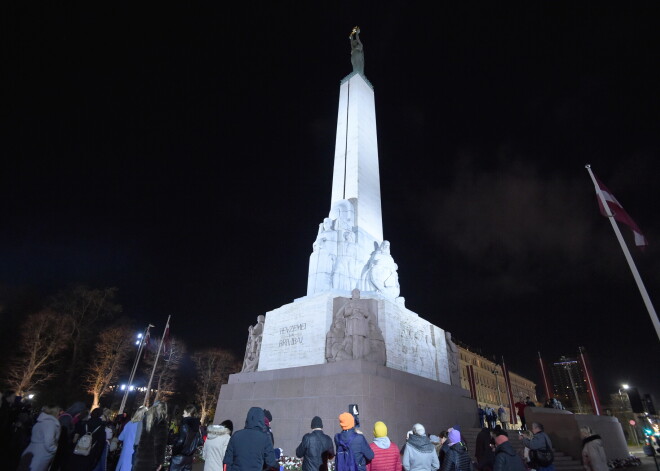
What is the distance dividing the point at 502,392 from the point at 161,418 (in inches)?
2706

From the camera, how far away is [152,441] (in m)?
5.44

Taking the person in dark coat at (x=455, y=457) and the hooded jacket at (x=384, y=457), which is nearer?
the hooded jacket at (x=384, y=457)

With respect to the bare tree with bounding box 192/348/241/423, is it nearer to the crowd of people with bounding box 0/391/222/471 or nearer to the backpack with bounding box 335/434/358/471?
the crowd of people with bounding box 0/391/222/471

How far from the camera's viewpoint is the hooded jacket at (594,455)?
5.71 metres

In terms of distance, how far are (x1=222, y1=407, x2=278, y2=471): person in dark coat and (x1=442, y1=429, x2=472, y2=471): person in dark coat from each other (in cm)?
293

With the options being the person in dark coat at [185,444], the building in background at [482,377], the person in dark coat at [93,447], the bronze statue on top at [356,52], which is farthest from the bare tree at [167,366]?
the building in background at [482,377]

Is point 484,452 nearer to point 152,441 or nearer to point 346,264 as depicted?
point 152,441

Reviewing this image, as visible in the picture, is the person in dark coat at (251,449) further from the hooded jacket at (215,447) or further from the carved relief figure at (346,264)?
the carved relief figure at (346,264)

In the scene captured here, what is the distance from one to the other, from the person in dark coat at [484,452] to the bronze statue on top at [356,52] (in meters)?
19.1

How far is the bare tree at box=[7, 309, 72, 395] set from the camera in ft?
79.8

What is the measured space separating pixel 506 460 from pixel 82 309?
33.5m

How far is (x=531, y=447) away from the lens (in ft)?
19.3

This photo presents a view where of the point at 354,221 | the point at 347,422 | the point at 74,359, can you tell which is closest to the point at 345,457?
the point at 347,422

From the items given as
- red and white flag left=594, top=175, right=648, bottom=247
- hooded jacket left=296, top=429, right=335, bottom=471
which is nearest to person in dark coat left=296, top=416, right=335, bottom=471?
hooded jacket left=296, top=429, right=335, bottom=471
